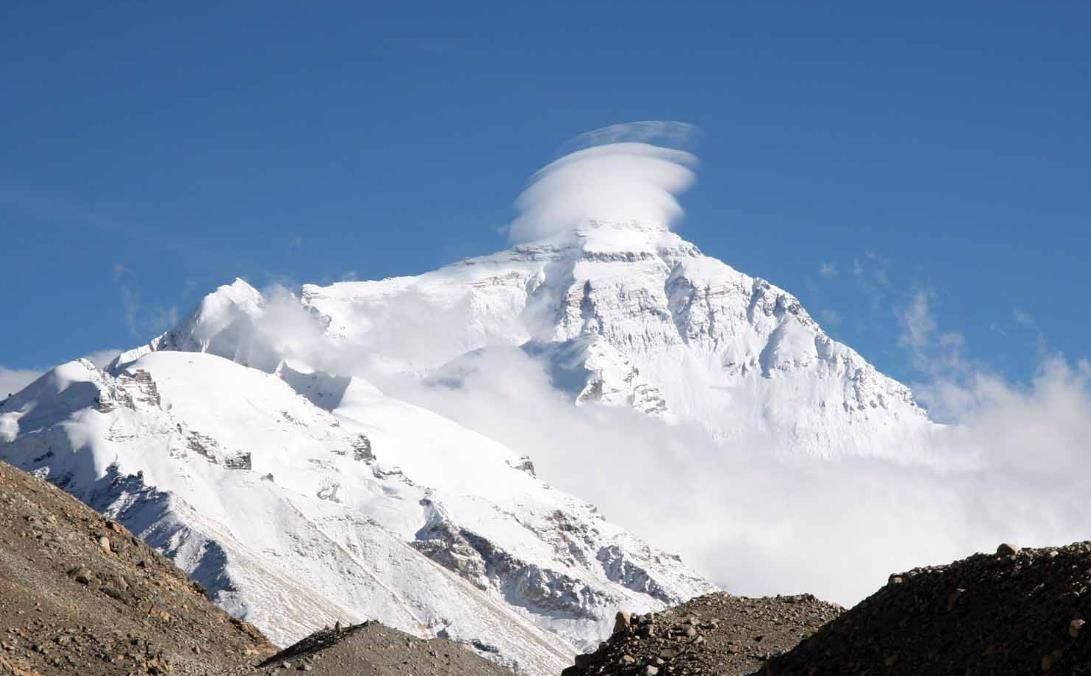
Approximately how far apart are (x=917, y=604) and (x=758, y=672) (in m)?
4.21

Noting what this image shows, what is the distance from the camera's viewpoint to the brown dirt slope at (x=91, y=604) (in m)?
49.4

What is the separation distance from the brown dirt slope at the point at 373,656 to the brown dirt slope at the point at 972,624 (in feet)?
64.8

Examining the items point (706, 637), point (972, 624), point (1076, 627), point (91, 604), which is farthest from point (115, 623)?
point (1076, 627)

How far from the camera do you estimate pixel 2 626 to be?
48719 mm

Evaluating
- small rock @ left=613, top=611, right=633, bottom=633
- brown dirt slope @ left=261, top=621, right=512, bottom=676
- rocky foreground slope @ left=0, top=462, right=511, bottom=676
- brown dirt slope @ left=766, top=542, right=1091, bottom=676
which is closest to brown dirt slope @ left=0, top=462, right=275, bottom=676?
rocky foreground slope @ left=0, top=462, right=511, bottom=676

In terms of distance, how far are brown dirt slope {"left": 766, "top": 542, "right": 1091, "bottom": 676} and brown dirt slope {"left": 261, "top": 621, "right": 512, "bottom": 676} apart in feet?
64.8

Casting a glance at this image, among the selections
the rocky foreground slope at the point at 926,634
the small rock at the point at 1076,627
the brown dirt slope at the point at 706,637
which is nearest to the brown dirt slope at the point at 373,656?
the brown dirt slope at the point at 706,637

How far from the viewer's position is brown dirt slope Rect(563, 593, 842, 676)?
39.5 meters

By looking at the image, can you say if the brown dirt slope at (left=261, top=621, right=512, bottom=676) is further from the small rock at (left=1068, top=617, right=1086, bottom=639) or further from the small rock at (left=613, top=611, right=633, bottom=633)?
the small rock at (left=1068, top=617, right=1086, bottom=639)

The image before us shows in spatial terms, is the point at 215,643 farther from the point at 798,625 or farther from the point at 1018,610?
the point at 1018,610

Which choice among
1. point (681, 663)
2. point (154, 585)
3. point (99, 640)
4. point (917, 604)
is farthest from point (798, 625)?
point (154, 585)

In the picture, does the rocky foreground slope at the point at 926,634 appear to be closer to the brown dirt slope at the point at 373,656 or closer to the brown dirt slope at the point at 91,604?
the brown dirt slope at the point at 373,656

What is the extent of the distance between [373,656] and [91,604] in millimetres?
9325

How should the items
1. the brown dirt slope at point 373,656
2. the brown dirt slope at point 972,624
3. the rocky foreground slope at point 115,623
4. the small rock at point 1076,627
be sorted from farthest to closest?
the brown dirt slope at point 373,656, the rocky foreground slope at point 115,623, the brown dirt slope at point 972,624, the small rock at point 1076,627
